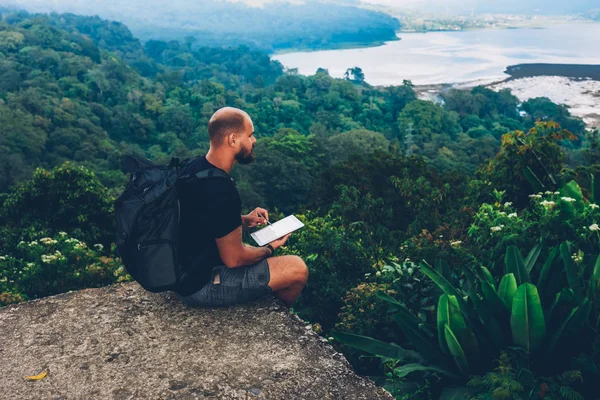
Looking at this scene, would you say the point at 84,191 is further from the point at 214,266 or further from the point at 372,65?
the point at 372,65

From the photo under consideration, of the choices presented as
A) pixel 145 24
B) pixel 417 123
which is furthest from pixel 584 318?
pixel 145 24

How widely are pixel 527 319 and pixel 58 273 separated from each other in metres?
5.00

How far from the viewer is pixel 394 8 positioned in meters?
161

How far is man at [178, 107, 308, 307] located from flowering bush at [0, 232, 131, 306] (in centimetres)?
246

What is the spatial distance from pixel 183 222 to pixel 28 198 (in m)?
9.78

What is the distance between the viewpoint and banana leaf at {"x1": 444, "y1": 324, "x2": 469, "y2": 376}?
310 cm

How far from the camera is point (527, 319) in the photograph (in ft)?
10.0

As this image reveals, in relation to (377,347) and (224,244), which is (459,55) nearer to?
(377,347)

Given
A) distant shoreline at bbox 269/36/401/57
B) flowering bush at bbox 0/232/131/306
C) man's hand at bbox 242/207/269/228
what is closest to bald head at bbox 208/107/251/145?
man's hand at bbox 242/207/269/228

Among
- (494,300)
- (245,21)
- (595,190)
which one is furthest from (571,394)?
(245,21)

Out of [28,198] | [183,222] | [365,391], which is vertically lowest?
[28,198]

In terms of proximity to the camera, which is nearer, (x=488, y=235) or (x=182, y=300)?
(x=182, y=300)

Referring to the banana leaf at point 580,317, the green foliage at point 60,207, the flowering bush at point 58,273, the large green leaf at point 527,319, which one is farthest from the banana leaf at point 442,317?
the green foliage at point 60,207

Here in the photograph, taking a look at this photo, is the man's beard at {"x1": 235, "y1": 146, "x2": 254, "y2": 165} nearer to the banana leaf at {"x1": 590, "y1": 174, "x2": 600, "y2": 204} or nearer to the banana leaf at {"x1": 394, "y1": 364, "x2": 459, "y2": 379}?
the banana leaf at {"x1": 394, "y1": 364, "x2": 459, "y2": 379}
